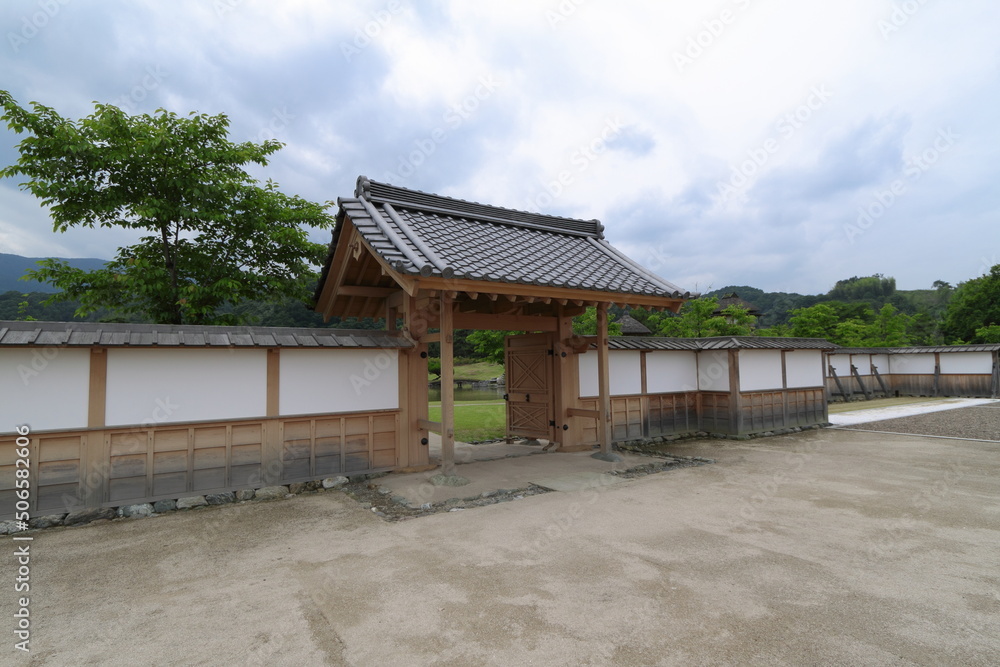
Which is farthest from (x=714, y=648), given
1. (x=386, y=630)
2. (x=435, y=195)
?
(x=435, y=195)

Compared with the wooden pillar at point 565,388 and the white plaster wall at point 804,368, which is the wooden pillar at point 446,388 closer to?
the wooden pillar at point 565,388

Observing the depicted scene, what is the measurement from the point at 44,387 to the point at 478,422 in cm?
1013

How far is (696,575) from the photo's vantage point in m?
3.74

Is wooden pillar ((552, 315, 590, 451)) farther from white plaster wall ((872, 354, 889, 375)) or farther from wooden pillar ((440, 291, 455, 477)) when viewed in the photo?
white plaster wall ((872, 354, 889, 375))

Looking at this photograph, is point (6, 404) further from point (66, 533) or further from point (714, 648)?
point (714, 648)

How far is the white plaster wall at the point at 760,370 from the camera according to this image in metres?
11.3

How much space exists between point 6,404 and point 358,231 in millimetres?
4239

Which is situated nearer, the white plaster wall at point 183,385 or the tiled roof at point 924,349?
the white plaster wall at point 183,385

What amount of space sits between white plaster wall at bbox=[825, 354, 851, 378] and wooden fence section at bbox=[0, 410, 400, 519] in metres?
21.1

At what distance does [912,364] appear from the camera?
2216 centimetres

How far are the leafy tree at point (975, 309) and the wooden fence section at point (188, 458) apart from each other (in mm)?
36647

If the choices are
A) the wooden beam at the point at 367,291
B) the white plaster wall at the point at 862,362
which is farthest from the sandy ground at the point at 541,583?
the white plaster wall at the point at 862,362

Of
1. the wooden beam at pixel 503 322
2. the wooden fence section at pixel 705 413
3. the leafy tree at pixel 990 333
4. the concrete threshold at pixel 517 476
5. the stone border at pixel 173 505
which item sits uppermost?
the leafy tree at pixel 990 333

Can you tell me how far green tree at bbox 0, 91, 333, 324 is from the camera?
26.7 ft
